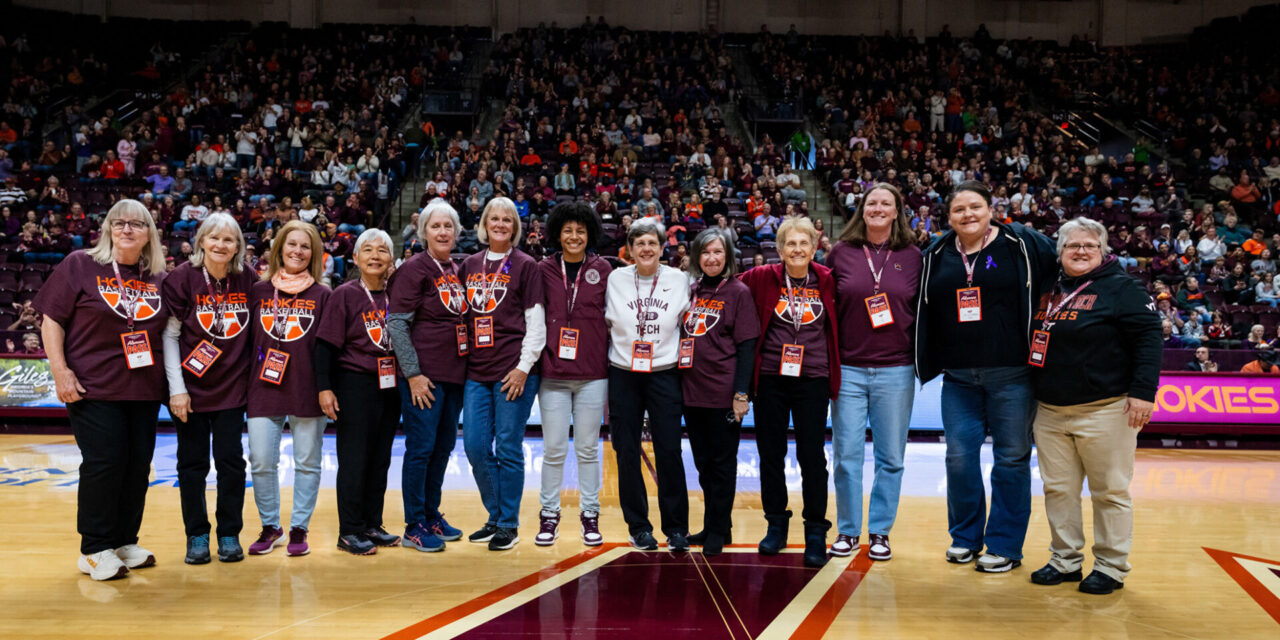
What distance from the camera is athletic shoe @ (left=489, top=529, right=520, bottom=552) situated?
431cm

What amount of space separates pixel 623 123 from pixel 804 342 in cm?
1325

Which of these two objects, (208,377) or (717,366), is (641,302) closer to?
(717,366)

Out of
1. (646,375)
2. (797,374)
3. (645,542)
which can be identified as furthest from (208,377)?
(797,374)

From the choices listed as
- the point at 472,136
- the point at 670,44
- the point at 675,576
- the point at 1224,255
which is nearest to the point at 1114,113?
the point at 1224,255

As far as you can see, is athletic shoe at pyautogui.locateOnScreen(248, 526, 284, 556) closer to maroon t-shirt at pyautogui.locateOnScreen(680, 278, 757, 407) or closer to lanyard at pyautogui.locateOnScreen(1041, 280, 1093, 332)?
maroon t-shirt at pyautogui.locateOnScreen(680, 278, 757, 407)

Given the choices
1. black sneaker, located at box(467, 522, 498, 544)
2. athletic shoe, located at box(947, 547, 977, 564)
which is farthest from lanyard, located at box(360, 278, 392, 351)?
athletic shoe, located at box(947, 547, 977, 564)

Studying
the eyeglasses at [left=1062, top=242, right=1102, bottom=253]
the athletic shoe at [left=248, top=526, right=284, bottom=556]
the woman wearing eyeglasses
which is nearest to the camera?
the woman wearing eyeglasses

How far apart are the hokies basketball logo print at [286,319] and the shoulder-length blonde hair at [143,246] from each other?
51cm

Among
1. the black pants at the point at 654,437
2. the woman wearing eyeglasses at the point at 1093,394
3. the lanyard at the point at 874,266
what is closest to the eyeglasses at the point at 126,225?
the black pants at the point at 654,437

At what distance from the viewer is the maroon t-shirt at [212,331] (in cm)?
406

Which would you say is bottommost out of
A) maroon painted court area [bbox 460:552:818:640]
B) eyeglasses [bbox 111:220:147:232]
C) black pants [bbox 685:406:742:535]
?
maroon painted court area [bbox 460:552:818:640]

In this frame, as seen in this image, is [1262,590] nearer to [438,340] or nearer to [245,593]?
[438,340]

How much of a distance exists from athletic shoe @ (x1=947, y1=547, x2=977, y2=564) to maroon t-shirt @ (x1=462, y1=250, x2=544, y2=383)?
7.52 feet

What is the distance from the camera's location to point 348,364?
4.21m
